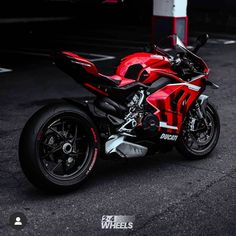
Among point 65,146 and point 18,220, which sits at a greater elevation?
point 65,146

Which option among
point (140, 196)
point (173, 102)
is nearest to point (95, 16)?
point (173, 102)

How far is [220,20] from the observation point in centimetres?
2073

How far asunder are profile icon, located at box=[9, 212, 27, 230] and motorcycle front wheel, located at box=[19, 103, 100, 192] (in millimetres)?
324

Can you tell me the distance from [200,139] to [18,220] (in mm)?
2285

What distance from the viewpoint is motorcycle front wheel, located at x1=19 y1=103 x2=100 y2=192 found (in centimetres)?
413

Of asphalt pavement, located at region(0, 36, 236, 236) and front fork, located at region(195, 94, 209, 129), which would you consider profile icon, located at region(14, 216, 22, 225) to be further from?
front fork, located at region(195, 94, 209, 129)

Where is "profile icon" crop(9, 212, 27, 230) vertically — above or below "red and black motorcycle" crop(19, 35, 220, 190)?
below

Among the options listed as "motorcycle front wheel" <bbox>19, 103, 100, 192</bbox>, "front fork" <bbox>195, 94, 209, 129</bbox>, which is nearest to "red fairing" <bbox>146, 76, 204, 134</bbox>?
"front fork" <bbox>195, 94, 209, 129</bbox>

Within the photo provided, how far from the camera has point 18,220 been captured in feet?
12.8

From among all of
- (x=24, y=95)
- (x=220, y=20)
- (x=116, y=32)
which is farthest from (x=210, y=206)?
(x=220, y=20)

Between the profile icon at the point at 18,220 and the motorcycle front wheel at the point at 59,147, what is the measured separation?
0.32 metres

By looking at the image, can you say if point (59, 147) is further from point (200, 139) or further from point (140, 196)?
point (200, 139)

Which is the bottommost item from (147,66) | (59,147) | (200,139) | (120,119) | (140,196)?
(140,196)

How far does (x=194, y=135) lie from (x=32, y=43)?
33.4 ft
